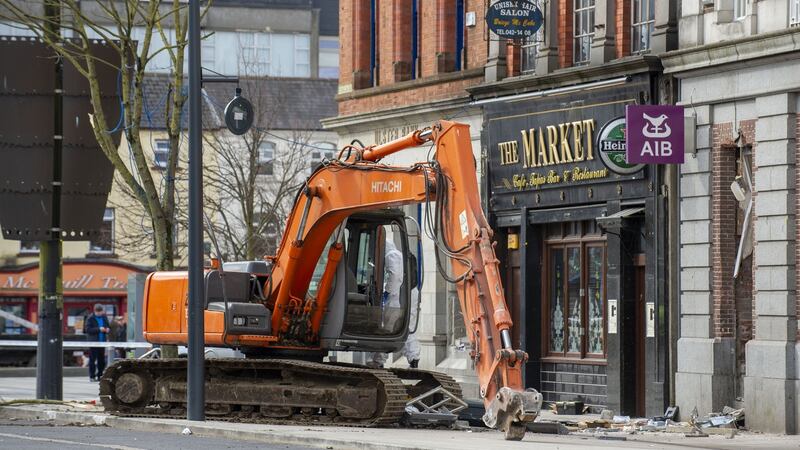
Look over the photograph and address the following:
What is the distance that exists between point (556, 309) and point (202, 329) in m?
8.36

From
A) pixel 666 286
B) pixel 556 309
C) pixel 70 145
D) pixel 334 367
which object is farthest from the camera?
pixel 556 309

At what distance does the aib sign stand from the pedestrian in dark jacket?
1659 centimetres

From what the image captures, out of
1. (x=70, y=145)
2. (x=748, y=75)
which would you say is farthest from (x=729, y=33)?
(x=70, y=145)

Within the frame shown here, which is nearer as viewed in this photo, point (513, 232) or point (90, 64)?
point (90, 64)

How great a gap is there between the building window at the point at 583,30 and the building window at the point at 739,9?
4202 millimetres

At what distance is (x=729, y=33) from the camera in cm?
2294

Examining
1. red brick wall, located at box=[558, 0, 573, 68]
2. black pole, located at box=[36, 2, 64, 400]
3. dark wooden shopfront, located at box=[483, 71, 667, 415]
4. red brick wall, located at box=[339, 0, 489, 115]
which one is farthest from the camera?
red brick wall, located at box=[339, 0, 489, 115]

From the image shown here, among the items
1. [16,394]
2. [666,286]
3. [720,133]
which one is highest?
[720,133]

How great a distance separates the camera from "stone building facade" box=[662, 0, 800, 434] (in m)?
21.8

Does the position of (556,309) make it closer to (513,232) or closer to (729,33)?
(513,232)

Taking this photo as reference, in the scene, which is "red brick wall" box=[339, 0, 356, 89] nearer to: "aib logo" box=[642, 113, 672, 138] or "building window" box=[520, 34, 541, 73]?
"building window" box=[520, 34, 541, 73]

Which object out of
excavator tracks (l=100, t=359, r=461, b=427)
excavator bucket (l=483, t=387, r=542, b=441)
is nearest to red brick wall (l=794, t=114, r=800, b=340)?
excavator tracks (l=100, t=359, r=461, b=427)

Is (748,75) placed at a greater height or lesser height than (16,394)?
greater

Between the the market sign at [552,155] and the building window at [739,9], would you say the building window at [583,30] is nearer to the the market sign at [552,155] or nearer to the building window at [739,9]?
the the market sign at [552,155]
